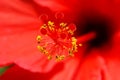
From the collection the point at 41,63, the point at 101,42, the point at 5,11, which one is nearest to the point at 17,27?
the point at 5,11

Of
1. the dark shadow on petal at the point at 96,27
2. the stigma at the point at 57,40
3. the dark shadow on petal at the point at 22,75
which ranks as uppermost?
the dark shadow on petal at the point at 96,27

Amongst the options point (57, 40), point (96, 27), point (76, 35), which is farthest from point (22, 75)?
point (96, 27)

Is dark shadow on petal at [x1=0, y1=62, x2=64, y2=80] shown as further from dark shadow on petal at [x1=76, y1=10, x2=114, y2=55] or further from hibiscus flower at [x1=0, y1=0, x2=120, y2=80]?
dark shadow on petal at [x1=76, y1=10, x2=114, y2=55]

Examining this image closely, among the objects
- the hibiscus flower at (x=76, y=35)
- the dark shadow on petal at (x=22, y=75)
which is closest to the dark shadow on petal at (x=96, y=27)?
the hibiscus flower at (x=76, y=35)

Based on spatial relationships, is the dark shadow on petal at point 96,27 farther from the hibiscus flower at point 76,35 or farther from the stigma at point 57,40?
the stigma at point 57,40

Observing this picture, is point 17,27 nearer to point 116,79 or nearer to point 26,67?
point 26,67

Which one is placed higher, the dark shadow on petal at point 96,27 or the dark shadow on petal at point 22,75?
the dark shadow on petal at point 96,27
